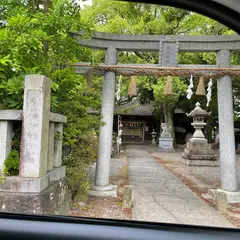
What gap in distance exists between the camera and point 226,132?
545cm

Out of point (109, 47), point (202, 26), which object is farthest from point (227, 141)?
point (202, 26)

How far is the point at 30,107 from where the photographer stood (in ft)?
9.56

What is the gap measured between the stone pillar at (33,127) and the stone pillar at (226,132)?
4014 millimetres

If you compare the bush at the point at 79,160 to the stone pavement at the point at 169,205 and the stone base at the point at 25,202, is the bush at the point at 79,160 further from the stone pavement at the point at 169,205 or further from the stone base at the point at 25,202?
the stone base at the point at 25,202

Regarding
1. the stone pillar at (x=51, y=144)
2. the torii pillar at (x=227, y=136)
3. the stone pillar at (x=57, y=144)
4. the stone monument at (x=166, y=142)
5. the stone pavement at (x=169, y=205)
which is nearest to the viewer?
the stone pillar at (x=51, y=144)

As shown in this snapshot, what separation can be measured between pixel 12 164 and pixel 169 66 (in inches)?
151

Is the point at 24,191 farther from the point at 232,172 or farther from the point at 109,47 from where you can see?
the point at 232,172

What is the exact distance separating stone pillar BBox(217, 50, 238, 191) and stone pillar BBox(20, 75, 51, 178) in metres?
4.01

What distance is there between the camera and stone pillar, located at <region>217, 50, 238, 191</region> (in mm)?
5422

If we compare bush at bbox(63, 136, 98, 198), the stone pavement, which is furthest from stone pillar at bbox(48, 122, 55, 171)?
the stone pavement

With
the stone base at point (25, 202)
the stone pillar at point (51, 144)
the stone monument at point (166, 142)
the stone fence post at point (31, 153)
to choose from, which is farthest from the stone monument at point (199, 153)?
the stone base at point (25, 202)

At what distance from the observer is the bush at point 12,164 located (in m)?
2.89

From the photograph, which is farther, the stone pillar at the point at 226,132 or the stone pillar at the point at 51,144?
the stone pillar at the point at 226,132

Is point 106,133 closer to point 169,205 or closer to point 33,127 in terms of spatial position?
point 169,205
